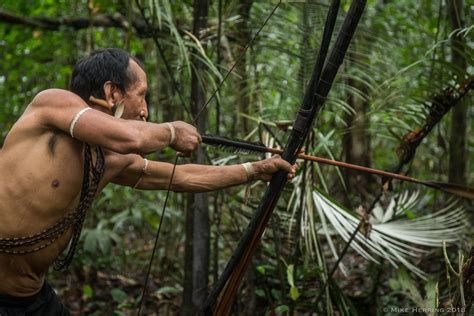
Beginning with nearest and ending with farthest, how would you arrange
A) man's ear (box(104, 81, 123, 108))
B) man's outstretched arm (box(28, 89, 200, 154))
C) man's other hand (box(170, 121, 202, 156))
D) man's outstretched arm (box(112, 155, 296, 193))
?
man's outstretched arm (box(28, 89, 200, 154)) < man's other hand (box(170, 121, 202, 156)) < man's ear (box(104, 81, 123, 108)) < man's outstretched arm (box(112, 155, 296, 193))

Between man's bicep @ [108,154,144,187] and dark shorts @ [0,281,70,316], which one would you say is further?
man's bicep @ [108,154,144,187]

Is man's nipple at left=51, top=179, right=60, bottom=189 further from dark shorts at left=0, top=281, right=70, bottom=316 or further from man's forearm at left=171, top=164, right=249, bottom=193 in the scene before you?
man's forearm at left=171, top=164, right=249, bottom=193

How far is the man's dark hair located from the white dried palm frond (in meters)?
1.51

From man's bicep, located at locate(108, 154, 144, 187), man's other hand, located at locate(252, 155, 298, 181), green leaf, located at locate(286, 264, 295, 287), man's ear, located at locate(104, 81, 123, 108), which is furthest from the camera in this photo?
green leaf, located at locate(286, 264, 295, 287)

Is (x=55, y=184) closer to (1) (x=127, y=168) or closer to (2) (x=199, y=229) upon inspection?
(1) (x=127, y=168)

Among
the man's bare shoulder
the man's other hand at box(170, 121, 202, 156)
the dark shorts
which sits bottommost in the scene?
the dark shorts

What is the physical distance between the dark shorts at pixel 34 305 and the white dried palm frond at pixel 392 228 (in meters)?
1.51

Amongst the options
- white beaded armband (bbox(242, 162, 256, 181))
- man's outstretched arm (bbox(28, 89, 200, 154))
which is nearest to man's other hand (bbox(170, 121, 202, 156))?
man's outstretched arm (bbox(28, 89, 200, 154))

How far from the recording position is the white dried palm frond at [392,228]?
342cm

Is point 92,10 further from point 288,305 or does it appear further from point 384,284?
point 384,284

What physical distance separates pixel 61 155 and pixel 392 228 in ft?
6.83

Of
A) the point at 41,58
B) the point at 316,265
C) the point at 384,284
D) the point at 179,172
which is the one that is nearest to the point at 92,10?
the point at 41,58

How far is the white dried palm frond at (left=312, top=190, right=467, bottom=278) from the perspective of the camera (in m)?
3.42

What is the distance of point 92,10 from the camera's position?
13.7 ft
